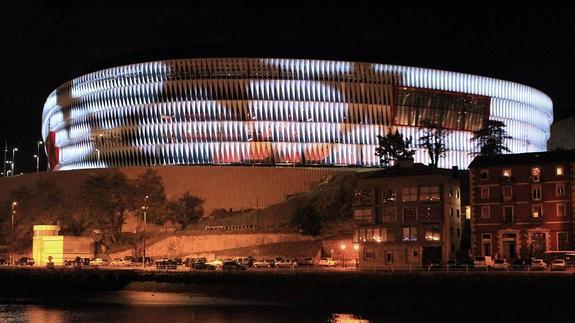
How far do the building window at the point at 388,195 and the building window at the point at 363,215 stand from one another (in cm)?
233

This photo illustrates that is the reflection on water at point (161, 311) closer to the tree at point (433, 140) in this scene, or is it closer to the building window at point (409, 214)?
the building window at point (409, 214)

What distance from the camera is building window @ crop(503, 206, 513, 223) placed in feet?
354

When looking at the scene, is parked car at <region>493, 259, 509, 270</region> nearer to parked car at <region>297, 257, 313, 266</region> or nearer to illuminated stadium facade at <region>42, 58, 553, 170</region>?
parked car at <region>297, 257, 313, 266</region>

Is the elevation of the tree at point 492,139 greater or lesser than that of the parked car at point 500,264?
greater

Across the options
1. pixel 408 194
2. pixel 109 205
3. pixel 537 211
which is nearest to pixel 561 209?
pixel 537 211

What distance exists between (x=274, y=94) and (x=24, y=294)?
266 feet

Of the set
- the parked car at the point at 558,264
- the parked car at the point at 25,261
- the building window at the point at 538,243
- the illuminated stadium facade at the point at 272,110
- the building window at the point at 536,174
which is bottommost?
the parked car at the point at 558,264

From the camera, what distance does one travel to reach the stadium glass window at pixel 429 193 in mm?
111188

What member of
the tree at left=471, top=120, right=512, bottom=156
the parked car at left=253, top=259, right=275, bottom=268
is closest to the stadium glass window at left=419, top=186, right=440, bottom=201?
the parked car at left=253, top=259, right=275, bottom=268

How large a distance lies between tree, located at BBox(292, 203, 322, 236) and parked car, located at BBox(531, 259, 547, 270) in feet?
126

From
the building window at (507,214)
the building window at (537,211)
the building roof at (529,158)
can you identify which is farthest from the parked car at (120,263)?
the building window at (537,211)

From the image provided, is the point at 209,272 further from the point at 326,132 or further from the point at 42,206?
the point at 326,132

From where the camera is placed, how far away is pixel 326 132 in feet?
587

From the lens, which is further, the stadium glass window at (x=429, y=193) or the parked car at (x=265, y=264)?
the stadium glass window at (x=429, y=193)
